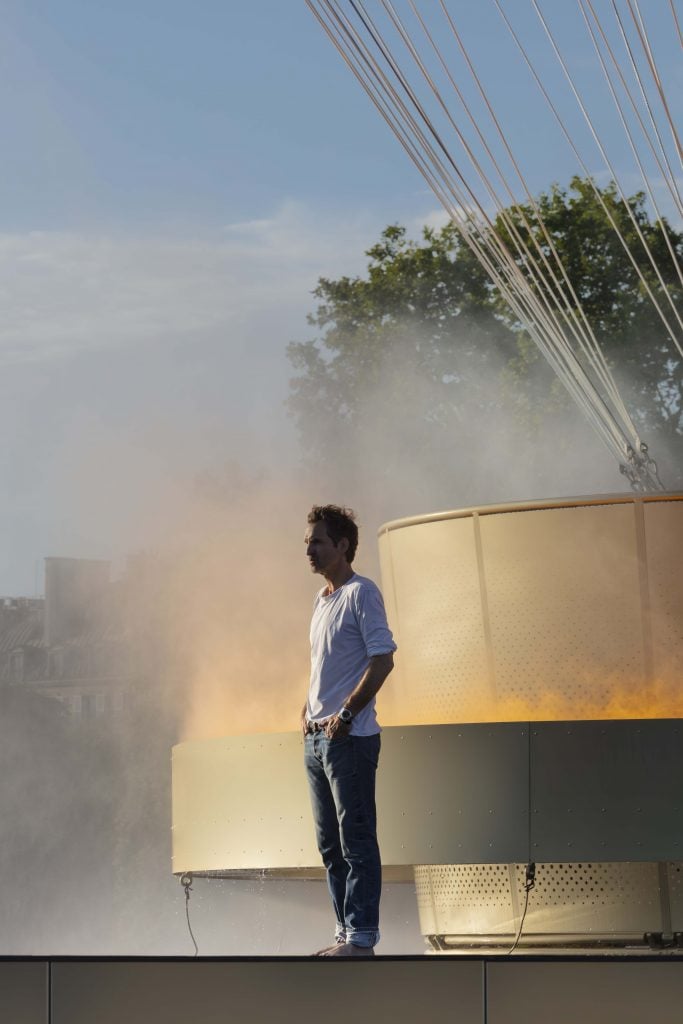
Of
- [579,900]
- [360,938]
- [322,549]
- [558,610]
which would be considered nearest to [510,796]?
[579,900]

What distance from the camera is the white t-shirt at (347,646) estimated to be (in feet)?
25.9

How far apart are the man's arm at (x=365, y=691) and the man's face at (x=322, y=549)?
542 millimetres

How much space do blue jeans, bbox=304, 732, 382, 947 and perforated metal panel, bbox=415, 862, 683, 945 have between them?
2184mm

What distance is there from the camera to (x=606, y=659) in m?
10.2

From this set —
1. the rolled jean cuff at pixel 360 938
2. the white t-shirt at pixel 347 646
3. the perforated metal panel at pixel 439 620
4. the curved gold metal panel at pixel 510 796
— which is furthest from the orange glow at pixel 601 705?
the rolled jean cuff at pixel 360 938

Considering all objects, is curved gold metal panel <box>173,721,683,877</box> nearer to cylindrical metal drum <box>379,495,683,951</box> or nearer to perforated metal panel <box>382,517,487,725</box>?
cylindrical metal drum <box>379,495,683,951</box>

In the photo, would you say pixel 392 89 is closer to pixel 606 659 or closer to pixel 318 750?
pixel 606 659

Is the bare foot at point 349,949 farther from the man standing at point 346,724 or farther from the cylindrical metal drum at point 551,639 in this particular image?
the cylindrical metal drum at point 551,639

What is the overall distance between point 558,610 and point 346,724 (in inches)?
113

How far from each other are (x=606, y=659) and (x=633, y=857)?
1333 mm

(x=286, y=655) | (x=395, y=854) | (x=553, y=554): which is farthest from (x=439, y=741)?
(x=286, y=655)

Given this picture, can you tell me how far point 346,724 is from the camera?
307 inches

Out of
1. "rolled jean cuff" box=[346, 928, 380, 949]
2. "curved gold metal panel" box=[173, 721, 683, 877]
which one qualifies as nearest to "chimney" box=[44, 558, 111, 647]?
"curved gold metal panel" box=[173, 721, 683, 877]

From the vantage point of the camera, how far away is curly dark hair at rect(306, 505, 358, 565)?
26.7ft
